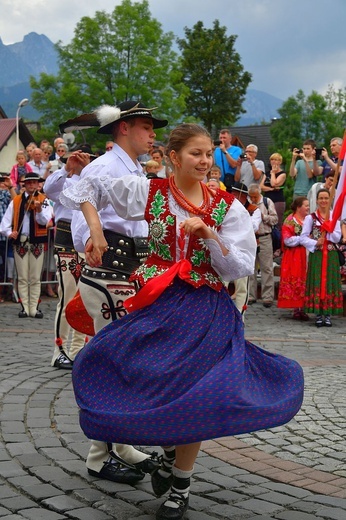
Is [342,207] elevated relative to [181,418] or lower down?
elevated

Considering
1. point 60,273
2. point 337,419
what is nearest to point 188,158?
point 337,419

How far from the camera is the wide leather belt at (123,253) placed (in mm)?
5043

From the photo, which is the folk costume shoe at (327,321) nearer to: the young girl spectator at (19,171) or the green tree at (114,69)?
the young girl spectator at (19,171)

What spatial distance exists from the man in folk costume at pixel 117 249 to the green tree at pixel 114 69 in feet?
140

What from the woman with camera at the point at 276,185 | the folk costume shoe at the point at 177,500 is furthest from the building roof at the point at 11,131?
the folk costume shoe at the point at 177,500

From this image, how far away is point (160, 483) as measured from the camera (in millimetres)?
4254

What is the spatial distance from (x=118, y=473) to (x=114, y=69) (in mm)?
47146

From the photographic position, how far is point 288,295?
13.5m

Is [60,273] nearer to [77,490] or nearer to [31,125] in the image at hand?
[77,490]

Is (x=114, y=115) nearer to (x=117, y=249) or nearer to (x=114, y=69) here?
(x=117, y=249)

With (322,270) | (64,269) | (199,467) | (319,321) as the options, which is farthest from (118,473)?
(322,270)

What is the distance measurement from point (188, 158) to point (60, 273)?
4.11 meters

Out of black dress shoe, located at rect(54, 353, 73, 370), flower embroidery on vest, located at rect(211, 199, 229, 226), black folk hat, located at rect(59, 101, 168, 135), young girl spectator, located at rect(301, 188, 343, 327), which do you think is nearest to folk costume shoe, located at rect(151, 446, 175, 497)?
flower embroidery on vest, located at rect(211, 199, 229, 226)

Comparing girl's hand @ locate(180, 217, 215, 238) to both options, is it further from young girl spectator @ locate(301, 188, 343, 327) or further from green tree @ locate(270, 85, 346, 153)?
green tree @ locate(270, 85, 346, 153)
